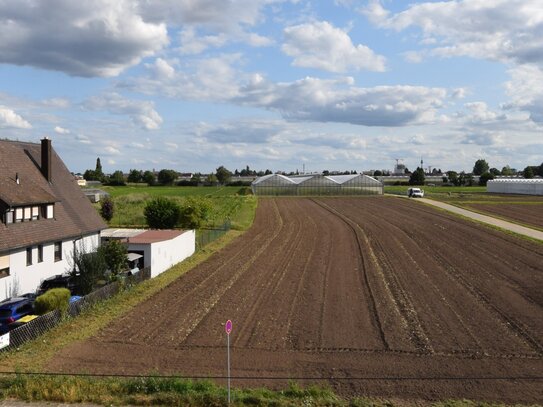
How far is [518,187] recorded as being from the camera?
126562 mm

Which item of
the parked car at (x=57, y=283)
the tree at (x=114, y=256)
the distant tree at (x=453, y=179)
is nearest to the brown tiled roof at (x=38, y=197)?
the parked car at (x=57, y=283)

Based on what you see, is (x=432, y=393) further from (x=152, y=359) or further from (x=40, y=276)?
(x=40, y=276)

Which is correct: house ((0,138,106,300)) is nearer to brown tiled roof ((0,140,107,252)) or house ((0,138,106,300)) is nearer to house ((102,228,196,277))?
brown tiled roof ((0,140,107,252))

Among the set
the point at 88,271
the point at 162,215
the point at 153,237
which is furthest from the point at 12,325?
the point at 162,215

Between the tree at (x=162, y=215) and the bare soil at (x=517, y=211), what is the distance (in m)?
37.4

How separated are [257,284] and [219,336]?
30.5ft

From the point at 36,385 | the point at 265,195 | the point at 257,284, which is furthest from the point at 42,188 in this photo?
the point at 265,195

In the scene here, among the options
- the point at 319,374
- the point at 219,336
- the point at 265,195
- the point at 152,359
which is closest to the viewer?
the point at 319,374

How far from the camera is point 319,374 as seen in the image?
54.9 ft

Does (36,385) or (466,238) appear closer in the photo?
(36,385)

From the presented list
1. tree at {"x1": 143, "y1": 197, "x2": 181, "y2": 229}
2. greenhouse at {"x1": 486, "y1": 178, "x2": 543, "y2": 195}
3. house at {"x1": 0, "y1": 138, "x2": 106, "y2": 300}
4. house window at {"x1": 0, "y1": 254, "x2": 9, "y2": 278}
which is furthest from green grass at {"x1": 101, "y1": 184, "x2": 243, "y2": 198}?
house window at {"x1": 0, "y1": 254, "x2": 9, "y2": 278}

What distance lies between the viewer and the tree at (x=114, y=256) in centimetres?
2917

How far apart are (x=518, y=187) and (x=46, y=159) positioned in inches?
4530

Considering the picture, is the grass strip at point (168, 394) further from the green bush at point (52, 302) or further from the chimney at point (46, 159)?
the chimney at point (46, 159)
